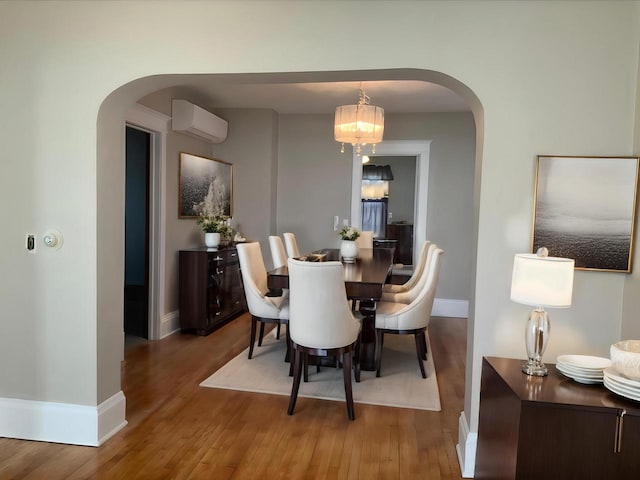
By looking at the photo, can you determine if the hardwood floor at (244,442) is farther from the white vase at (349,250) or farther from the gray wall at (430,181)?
the gray wall at (430,181)

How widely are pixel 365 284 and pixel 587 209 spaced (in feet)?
4.93

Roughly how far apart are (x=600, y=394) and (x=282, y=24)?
224 cm

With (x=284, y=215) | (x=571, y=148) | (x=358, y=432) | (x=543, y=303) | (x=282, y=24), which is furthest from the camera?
(x=284, y=215)

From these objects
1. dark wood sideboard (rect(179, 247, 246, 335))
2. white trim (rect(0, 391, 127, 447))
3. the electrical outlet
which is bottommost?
white trim (rect(0, 391, 127, 447))

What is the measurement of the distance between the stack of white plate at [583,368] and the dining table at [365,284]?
141 cm

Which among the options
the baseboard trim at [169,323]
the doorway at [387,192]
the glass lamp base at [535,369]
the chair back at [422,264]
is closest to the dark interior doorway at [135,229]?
the baseboard trim at [169,323]

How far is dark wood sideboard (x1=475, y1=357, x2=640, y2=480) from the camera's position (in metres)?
1.66

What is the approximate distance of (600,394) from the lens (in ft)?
5.81

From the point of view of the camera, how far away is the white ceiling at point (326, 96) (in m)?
4.77

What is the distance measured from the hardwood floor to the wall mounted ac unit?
2.53m

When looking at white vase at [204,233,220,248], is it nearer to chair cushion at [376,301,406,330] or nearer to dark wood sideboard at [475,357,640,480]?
chair cushion at [376,301,406,330]

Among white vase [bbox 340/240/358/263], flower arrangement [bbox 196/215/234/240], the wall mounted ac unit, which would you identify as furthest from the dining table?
the wall mounted ac unit

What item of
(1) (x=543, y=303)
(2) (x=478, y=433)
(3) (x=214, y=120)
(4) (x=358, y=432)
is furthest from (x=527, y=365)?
(3) (x=214, y=120)

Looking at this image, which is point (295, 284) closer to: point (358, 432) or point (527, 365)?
point (358, 432)
